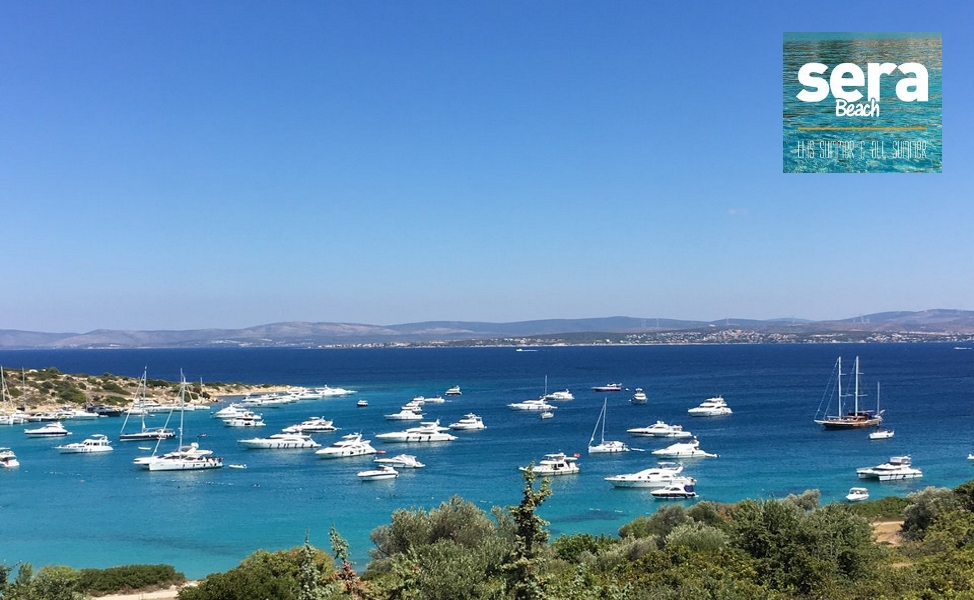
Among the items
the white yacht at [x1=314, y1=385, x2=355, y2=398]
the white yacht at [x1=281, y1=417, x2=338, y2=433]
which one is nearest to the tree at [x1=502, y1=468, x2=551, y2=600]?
the white yacht at [x1=281, y1=417, x2=338, y2=433]

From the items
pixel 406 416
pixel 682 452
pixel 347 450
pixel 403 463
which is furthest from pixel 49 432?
pixel 682 452

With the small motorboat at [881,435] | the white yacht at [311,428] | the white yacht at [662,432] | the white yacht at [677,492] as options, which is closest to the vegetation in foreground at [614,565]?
the white yacht at [677,492]

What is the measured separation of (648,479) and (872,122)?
3185cm

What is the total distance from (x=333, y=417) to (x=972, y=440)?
201 feet

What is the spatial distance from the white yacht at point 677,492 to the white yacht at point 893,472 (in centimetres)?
1224

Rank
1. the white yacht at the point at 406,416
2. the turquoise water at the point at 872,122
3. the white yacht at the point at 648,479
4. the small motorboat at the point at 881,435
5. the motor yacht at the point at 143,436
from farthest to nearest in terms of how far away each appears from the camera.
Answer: the white yacht at the point at 406,416
the motor yacht at the point at 143,436
the small motorboat at the point at 881,435
the white yacht at the point at 648,479
the turquoise water at the point at 872,122

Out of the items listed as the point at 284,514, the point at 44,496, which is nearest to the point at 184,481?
the point at 44,496

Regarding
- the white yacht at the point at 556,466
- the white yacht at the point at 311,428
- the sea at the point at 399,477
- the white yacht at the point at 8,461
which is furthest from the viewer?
the white yacht at the point at 311,428

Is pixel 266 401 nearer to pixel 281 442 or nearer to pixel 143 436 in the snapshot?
pixel 143 436

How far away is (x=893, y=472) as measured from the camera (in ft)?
157

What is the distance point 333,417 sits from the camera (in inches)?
3393

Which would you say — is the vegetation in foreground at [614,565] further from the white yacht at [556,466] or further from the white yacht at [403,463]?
the white yacht at [403,463]

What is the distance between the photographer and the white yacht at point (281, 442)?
6588cm

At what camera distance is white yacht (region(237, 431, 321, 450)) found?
65.9 meters
